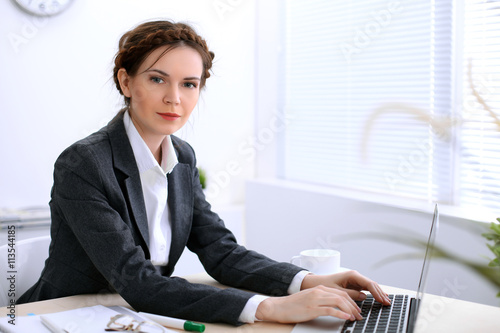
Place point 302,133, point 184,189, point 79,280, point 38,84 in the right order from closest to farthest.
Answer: point 79,280
point 184,189
point 38,84
point 302,133

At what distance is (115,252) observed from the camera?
1.21 m

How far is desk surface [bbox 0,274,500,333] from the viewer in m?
1.06

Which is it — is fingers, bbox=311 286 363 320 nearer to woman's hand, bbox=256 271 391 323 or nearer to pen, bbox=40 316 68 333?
woman's hand, bbox=256 271 391 323

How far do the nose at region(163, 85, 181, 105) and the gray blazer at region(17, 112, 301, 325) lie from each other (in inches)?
5.7

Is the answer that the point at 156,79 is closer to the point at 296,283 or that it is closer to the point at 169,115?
the point at 169,115

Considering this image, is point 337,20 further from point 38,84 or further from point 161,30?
point 161,30

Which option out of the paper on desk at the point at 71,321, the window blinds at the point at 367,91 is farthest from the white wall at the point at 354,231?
the paper on desk at the point at 71,321

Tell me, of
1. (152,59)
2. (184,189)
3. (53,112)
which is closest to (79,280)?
(184,189)

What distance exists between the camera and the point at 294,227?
10.6ft

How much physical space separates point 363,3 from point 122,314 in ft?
8.14

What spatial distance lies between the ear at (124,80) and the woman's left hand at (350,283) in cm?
70

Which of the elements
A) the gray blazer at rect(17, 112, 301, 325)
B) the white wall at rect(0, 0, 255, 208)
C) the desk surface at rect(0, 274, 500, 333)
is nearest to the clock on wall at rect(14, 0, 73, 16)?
the white wall at rect(0, 0, 255, 208)

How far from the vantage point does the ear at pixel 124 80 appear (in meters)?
1.50

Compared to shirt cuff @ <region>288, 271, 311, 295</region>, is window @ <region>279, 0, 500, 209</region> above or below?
above
